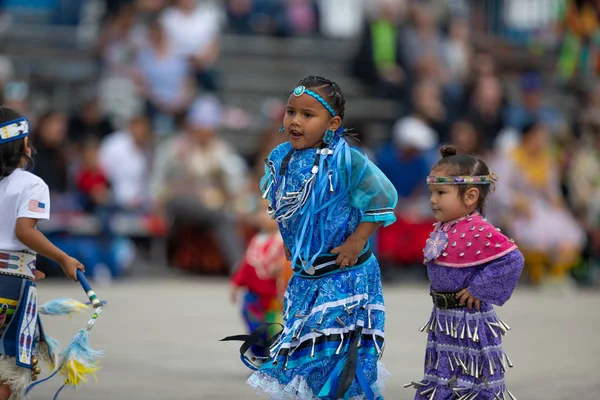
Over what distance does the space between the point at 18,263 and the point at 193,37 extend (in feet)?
32.0

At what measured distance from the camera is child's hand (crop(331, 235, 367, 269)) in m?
4.89

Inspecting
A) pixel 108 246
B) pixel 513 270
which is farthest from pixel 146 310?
pixel 513 270

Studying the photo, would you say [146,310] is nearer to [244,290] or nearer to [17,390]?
[244,290]

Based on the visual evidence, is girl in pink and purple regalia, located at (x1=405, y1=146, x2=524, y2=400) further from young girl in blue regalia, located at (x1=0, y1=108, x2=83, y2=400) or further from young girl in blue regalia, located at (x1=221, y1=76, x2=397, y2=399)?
young girl in blue regalia, located at (x1=0, y1=108, x2=83, y2=400)

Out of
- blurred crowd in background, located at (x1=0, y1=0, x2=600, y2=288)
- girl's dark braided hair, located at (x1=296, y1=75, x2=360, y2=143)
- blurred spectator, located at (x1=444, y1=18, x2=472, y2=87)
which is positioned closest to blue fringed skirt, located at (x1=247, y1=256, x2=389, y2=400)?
girl's dark braided hair, located at (x1=296, y1=75, x2=360, y2=143)

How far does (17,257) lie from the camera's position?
16.7ft

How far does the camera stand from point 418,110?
14.5 m

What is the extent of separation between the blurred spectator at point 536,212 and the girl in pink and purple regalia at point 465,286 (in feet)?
28.4

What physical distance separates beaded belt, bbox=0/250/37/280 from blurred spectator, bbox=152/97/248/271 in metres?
7.57

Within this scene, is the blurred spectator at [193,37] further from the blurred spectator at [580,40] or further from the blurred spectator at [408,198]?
the blurred spectator at [580,40]

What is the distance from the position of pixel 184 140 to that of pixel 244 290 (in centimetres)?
615

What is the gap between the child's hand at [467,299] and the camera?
197 inches

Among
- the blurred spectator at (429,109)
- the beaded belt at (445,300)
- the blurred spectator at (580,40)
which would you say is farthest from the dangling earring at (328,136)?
the blurred spectator at (580,40)

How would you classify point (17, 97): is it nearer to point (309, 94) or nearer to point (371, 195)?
point (309, 94)
